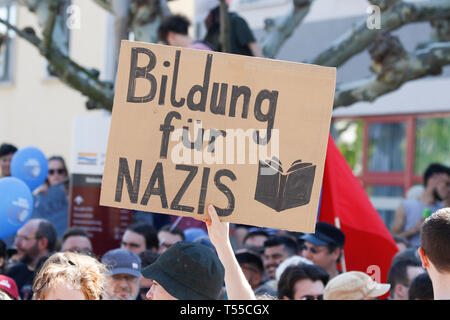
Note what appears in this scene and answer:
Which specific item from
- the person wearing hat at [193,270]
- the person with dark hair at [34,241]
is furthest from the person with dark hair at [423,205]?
the person wearing hat at [193,270]

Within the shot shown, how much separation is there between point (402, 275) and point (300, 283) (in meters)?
0.65

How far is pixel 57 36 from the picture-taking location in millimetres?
7844

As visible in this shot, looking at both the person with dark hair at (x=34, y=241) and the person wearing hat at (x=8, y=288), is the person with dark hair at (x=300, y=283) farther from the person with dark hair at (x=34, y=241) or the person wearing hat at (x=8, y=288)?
the person with dark hair at (x=34, y=241)

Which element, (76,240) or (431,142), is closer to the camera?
(76,240)

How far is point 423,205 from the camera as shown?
24.2 feet

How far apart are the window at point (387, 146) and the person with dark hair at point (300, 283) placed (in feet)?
25.8

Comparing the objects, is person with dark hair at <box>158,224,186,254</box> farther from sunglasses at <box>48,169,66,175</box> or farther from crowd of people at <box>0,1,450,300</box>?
sunglasses at <box>48,169,66,175</box>

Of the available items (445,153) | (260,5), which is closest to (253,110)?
(445,153)

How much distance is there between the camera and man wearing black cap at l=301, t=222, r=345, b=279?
540cm

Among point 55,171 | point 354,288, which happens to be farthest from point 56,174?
point 354,288

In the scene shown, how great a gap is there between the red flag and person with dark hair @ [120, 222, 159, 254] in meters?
1.27

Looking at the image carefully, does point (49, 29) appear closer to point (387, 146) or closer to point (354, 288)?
point (354, 288)

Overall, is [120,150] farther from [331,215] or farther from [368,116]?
[368,116]

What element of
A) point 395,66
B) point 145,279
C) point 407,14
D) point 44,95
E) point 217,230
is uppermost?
point 407,14
